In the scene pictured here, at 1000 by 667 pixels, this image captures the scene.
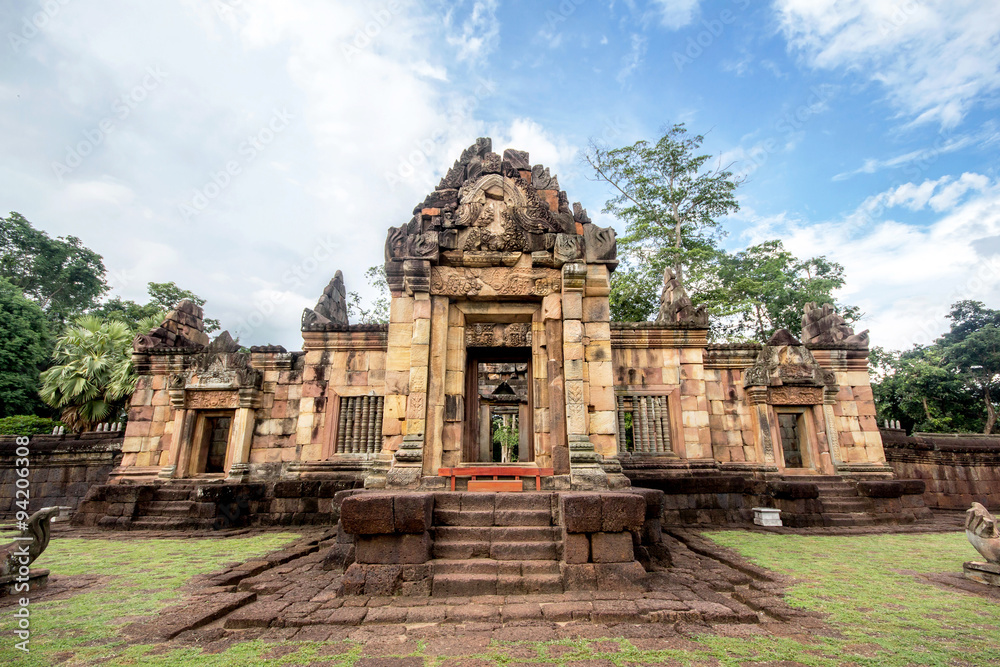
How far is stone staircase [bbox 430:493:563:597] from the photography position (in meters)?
4.96

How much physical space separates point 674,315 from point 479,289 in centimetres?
619

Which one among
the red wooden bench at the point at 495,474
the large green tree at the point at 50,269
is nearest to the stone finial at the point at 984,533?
the red wooden bench at the point at 495,474

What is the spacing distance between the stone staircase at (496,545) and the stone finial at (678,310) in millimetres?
6840

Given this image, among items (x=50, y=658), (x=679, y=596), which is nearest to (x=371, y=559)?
(x=50, y=658)

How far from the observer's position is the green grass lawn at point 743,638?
3412mm

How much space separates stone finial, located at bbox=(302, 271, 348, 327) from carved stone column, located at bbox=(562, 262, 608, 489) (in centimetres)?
670

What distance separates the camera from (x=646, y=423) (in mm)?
10688

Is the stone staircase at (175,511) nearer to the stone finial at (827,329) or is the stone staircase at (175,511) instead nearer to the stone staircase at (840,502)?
the stone staircase at (840,502)

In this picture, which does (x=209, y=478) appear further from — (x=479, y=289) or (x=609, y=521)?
(x=609, y=521)

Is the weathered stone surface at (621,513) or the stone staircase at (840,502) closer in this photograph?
the weathered stone surface at (621,513)

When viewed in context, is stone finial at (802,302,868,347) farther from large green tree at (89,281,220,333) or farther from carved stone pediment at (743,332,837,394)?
large green tree at (89,281,220,333)

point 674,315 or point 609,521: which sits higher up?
point 674,315

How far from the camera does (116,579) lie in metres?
5.69

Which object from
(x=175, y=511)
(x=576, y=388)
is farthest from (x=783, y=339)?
(x=175, y=511)
